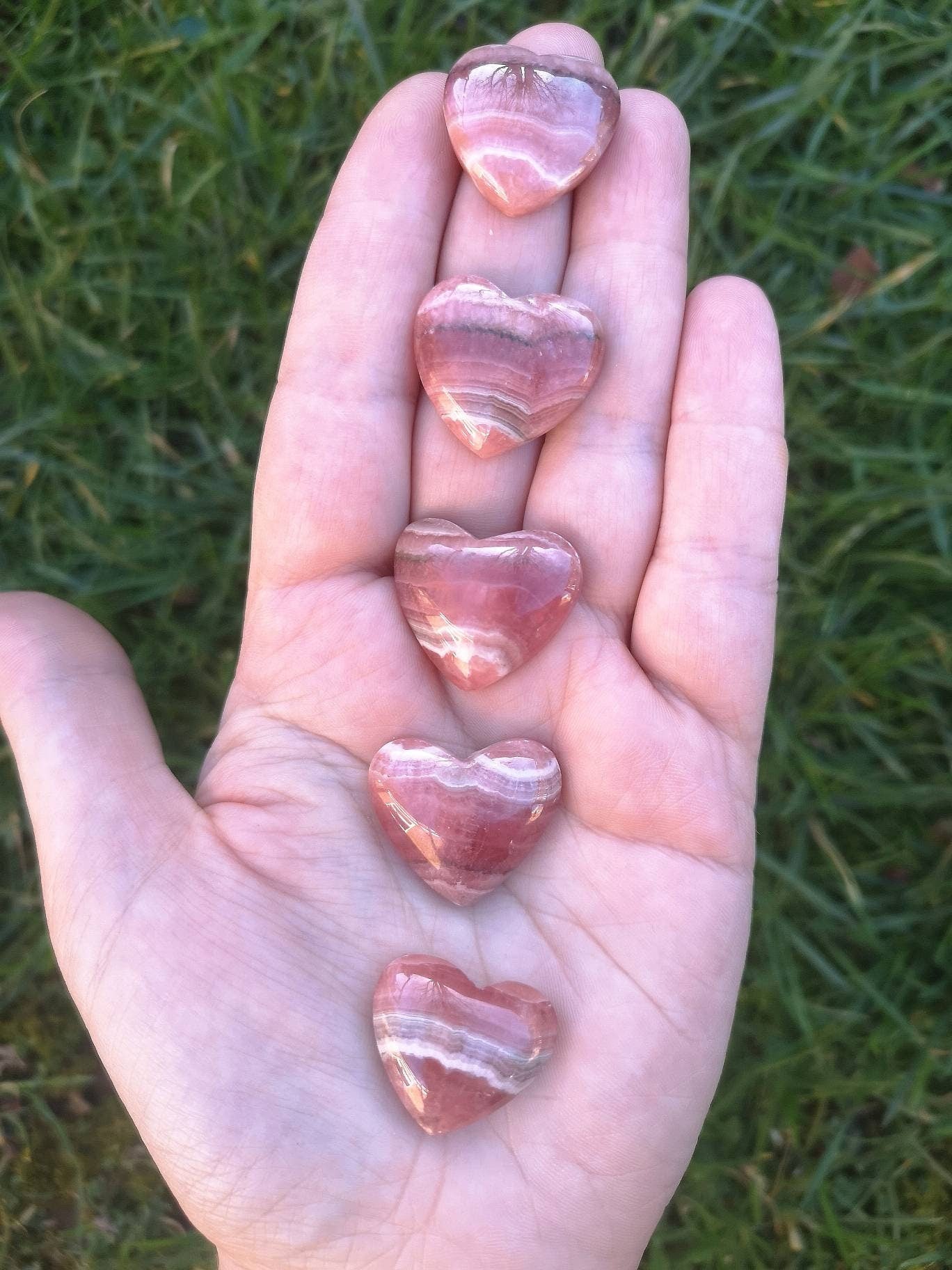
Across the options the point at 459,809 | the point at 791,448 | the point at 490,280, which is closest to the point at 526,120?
the point at 490,280

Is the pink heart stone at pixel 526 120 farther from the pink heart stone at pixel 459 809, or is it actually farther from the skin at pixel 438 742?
the pink heart stone at pixel 459 809

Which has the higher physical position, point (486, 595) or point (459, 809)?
point (486, 595)

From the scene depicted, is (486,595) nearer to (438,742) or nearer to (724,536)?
(438,742)

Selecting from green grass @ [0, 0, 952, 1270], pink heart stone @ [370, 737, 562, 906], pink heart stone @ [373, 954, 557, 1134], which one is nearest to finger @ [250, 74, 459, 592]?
pink heart stone @ [370, 737, 562, 906]

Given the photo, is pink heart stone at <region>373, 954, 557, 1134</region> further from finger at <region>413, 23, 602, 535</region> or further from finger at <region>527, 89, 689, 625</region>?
finger at <region>413, 23, 602, 535</region>

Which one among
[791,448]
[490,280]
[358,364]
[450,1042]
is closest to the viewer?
[450,1042]

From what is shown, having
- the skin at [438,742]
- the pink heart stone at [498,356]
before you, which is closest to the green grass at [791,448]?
the skin at [438,742]
